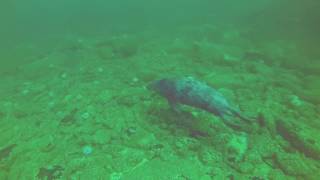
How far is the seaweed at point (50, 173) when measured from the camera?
18.7ft

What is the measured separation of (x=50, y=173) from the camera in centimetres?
579

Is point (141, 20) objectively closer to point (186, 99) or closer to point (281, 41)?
point (281, 41)

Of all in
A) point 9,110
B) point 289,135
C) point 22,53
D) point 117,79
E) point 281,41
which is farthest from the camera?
point 22,53

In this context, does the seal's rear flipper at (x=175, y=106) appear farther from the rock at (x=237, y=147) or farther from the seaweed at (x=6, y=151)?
the seaweed at (x=6, y=151)

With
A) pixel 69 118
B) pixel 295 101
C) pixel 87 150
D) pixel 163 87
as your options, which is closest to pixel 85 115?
pixel 69 118

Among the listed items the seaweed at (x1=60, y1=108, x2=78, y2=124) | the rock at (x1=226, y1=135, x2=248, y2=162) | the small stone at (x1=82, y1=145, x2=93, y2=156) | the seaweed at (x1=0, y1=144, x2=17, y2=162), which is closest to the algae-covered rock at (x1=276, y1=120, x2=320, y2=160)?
the rock at (x1=226, y1=135, x2=248, y2=162)

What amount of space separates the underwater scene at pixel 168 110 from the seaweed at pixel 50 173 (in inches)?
0.9

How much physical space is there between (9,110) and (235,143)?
6480 millimetres

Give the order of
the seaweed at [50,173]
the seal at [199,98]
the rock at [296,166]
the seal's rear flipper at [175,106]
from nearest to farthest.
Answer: the rock at [296,166] < the seaweed at [50,173] < the seal at [199,98] < the seal's rear flipper at [175,106]

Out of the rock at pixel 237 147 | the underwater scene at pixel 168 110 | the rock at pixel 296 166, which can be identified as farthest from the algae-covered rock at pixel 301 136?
the rock at pixel 237 147

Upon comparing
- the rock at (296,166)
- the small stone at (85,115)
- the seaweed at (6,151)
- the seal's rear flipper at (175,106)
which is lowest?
the seaweed at (6,151)

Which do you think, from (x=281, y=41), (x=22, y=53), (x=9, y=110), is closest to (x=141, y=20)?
(x=22, y=53)

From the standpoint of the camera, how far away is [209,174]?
5.41 meters

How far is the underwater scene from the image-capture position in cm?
576
